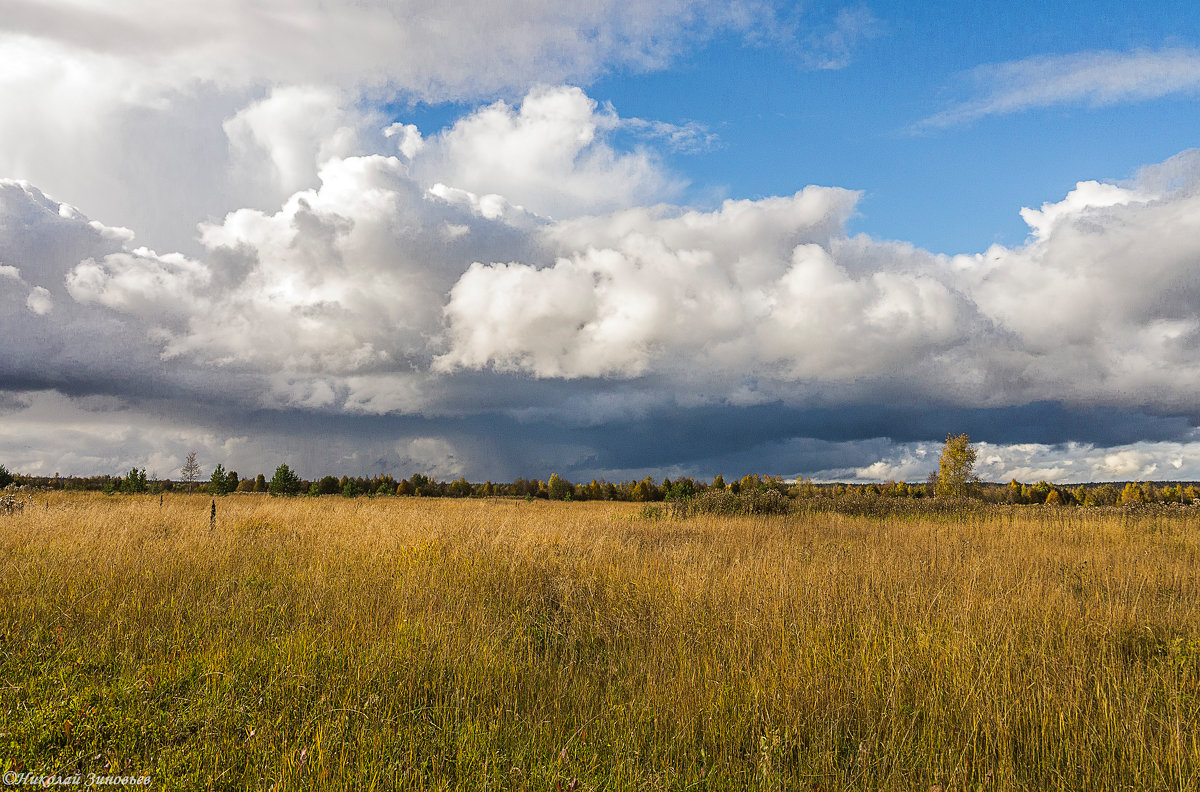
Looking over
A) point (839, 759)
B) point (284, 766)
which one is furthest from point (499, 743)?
point (839, 759)

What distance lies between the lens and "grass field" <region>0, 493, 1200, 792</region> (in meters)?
3.87

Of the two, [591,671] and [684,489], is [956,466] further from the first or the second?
[591,671]

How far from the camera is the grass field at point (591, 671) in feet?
12.7

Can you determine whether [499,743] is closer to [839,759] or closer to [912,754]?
[839,759]

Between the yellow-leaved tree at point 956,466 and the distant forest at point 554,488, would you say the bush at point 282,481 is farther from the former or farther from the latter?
the yellow-leaved tree at point 956,466

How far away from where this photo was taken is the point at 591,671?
5582mm

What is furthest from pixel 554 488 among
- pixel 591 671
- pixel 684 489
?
pixel 591 671

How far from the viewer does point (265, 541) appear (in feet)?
38.5

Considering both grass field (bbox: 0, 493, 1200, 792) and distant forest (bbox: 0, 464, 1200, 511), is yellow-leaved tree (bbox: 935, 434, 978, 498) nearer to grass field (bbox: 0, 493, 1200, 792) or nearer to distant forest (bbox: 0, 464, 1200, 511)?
distant forest (bbox: 0, 464, 1200, 511)

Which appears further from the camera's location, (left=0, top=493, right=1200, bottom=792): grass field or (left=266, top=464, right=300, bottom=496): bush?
(left=266, top=464, right=300, bottom=496): bush

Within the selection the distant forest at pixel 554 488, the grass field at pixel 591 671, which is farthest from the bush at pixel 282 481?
the grass field at pixel 591 671

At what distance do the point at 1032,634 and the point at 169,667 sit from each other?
27.5 feet

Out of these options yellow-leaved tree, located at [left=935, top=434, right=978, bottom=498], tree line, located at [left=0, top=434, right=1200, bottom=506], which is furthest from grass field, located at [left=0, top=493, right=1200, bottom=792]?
yellow-leaved tree, located at [left=935, top=434, right=978, bottom=498]

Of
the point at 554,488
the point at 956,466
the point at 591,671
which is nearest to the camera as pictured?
the point at 591,671
